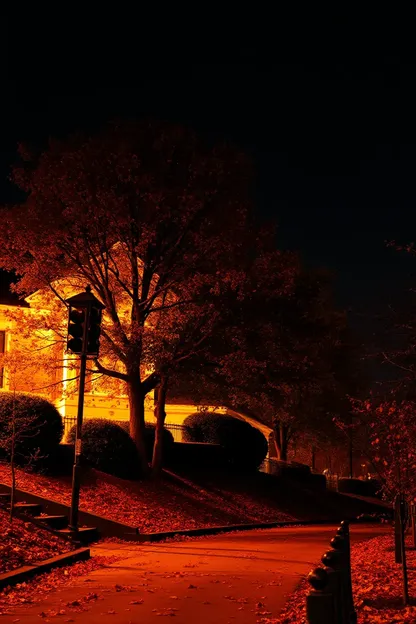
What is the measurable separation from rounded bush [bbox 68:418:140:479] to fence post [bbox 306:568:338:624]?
64.9 feet

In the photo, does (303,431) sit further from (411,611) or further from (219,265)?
(411,611)

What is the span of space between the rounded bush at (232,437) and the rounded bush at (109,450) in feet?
23.0

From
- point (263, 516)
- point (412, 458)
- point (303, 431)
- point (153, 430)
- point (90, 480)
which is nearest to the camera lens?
point (412, 458)

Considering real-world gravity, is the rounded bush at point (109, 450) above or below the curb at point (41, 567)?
above

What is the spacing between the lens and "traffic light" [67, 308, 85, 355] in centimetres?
1761

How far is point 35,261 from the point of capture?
2592cm

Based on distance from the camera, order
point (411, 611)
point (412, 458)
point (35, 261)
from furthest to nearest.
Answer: point (35, 261), point (412, 458), point (411, 611)

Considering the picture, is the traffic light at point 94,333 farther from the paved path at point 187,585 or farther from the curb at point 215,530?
the curb at point 215,530

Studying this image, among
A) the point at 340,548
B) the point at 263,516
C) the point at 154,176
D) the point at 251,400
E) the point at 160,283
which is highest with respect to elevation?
the point at 154,176

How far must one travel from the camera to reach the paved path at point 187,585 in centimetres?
987

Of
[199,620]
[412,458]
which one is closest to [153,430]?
[412,458]

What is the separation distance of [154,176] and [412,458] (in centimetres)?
1504

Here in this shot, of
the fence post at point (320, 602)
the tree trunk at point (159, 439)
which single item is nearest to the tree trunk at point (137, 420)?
the tree trunk at point (159, 439)

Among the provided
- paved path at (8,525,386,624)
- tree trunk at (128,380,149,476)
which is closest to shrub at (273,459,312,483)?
tree trunk at (128,380,149,476)
